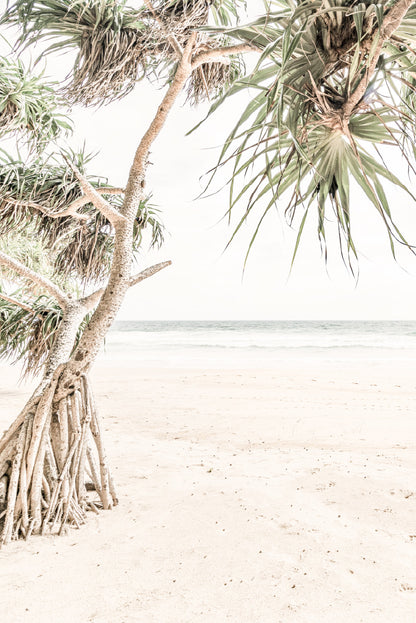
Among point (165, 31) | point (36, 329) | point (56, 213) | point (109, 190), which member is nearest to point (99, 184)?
point (109, 190)

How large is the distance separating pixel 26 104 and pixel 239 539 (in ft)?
9.47

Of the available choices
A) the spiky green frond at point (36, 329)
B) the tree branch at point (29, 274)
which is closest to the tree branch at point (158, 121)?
the tree branch at point (29, 274)

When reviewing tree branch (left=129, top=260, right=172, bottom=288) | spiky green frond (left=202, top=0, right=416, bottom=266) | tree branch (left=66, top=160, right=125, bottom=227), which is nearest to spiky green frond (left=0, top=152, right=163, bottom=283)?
tree branch (left=66, top=160, right=125, bottom=227)

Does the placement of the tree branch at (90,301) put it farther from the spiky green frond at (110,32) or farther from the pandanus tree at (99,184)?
the spiky green frond at (110,32)

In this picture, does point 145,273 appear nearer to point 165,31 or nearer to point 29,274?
point 29,274

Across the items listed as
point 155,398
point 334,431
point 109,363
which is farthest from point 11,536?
point 109,363

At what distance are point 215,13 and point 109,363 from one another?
12027mm

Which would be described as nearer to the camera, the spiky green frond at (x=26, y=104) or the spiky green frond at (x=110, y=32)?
the spiky green frond at (x=110, y=32)

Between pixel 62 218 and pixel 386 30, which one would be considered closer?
pixel 386 30

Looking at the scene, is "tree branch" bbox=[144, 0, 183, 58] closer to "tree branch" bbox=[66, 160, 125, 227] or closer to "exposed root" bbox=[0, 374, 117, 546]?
"tree branch" bbox=[66, 160, 125, 227]

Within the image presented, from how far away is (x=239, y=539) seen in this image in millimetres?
2291

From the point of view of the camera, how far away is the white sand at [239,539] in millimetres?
1771

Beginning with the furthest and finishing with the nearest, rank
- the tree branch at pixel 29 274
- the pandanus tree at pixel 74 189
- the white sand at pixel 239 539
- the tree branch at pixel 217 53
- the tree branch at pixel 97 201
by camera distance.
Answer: the tree branch at pixel 29 274 < the tree branch at pixel 97 201 < the pandanus tree at pixel 74 189 < the tree branch at pixel 217 53 < the white sand at pixel 239 539

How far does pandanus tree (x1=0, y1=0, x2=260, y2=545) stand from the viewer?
2.44 meters
